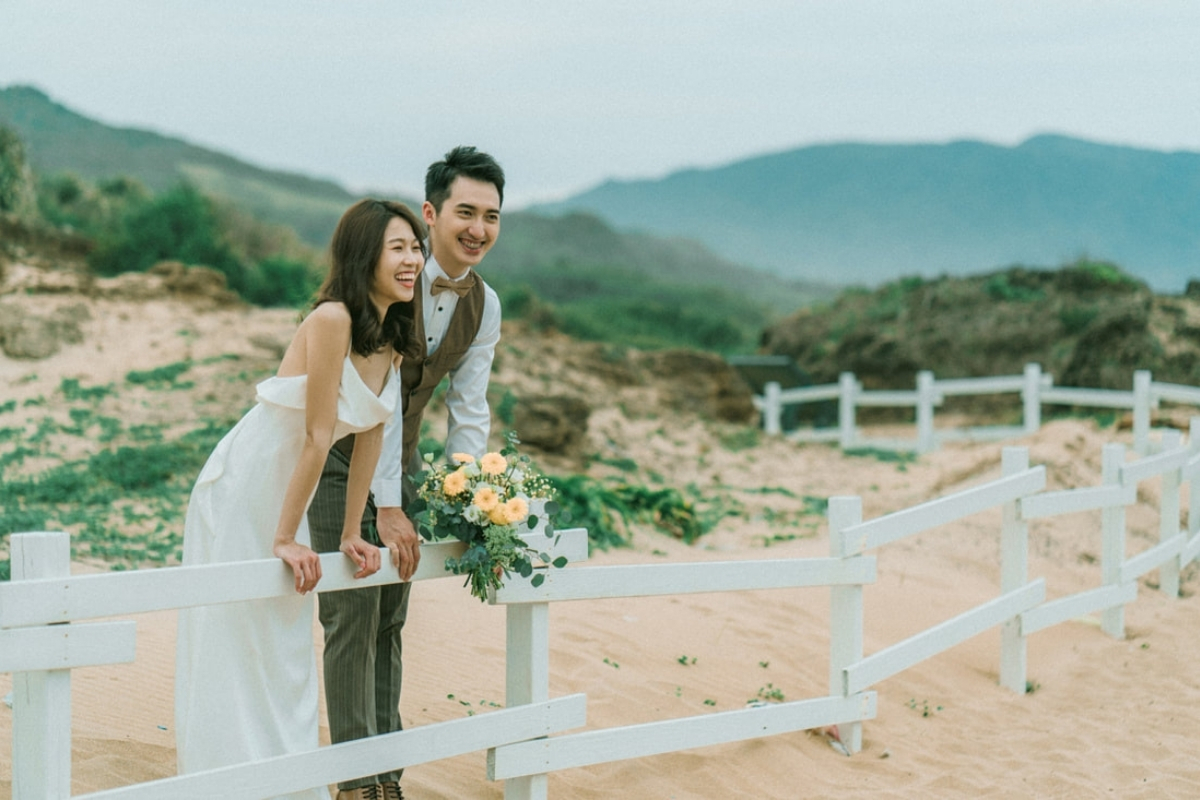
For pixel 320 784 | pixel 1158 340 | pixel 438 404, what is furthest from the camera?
Result: pixel 1158 340

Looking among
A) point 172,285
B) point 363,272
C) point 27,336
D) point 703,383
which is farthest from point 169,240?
point 363,272

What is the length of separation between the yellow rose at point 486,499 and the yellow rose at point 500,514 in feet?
0.04

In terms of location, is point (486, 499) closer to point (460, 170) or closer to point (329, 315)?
point (329, 315)

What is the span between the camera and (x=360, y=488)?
3.66 m

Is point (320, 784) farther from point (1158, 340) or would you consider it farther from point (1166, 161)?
point (1166, 161)

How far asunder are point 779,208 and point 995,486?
135 metres

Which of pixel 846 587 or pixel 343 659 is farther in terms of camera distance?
pixel 846 587

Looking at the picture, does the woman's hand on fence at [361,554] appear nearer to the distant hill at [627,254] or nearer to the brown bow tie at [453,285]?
the brown bow tie at [453,285]

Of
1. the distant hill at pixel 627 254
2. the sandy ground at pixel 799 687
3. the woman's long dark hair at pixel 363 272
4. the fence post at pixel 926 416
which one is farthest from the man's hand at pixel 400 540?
the distant hill at pixel 627 254

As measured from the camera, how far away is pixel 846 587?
17.2 ft

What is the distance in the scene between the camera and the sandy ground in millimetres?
4996

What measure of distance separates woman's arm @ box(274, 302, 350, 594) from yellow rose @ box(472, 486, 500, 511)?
0.49 metres

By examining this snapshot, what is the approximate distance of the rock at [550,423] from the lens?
13.2 m

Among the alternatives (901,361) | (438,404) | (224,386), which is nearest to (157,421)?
(224,386)
